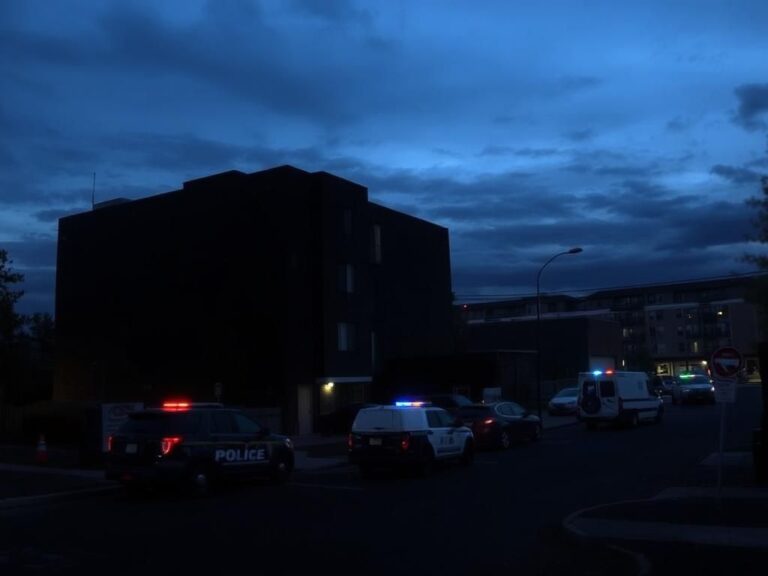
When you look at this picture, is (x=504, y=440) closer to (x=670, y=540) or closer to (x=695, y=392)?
(x=670, y=540)

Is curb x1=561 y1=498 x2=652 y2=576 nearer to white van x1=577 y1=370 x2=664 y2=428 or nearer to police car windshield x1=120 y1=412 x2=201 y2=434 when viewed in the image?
police car windshield x1=120 y1=412 x2=201 y2=434

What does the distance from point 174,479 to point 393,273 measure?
32.7m

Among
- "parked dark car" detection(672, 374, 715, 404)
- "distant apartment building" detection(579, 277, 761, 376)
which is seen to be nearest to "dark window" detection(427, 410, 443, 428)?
"parked dark car" detection(672, 374, 715, 404)

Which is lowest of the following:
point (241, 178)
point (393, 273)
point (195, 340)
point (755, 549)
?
point (755, 549)

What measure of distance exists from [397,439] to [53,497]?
7.35 metres

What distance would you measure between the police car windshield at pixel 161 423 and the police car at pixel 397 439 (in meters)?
4.66

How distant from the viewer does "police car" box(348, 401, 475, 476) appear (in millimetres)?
20469

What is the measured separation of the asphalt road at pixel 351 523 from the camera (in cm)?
1041

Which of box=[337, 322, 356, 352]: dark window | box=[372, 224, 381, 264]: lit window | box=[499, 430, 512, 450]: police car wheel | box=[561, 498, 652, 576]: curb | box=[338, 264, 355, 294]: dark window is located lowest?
box=[561, 498, 652, 576]: curb

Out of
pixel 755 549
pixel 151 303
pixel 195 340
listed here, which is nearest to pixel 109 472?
pixel 755 549

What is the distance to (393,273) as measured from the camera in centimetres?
4891

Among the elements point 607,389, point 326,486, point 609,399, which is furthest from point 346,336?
point 326,486

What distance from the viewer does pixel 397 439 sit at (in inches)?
806

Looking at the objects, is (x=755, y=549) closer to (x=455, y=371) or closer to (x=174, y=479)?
(x=174, y=479)
